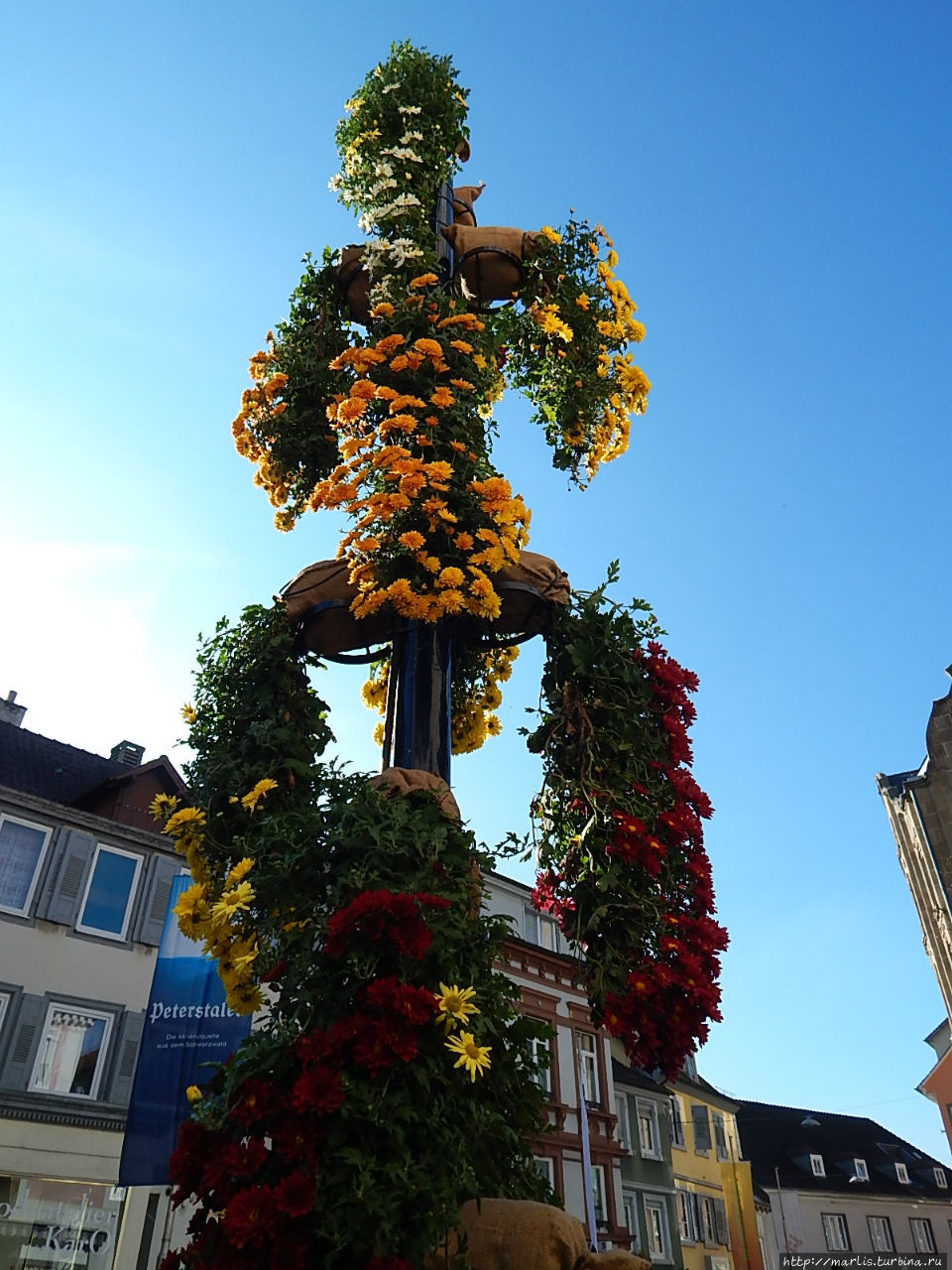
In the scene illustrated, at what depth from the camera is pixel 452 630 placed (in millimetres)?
5059

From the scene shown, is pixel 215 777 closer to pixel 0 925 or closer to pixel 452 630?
pixel 452 630

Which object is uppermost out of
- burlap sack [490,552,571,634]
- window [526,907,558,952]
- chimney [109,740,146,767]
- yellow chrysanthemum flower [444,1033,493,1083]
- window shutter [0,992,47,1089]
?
chimney [109,740,146,767]

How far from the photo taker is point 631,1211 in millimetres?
23906

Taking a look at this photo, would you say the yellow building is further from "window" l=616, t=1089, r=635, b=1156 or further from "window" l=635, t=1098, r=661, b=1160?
"window" l=616, t=1089, r=635, b=1156

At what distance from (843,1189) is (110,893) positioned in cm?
3615

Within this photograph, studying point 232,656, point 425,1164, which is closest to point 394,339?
point 232,656

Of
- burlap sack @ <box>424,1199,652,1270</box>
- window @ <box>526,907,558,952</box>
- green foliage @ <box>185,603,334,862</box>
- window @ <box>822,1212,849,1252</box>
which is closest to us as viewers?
burlap sack @ <box>424,1199,652,1270</box>

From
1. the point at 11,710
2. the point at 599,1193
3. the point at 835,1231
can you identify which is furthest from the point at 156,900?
the point at 835,1231

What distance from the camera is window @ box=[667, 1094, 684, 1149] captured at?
29969 millimetres

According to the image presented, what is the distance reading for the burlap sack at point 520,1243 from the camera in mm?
2820

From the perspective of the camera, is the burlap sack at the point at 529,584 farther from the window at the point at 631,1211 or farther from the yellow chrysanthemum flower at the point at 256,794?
the window at the point at 631,1211

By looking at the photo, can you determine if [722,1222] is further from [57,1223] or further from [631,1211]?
[57,1223]

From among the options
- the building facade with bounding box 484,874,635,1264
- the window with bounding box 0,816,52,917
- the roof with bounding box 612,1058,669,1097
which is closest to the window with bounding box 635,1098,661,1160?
the roof with bounding box 612,1058,669,1097

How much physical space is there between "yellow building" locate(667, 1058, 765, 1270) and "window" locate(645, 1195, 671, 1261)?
122 centimetres
